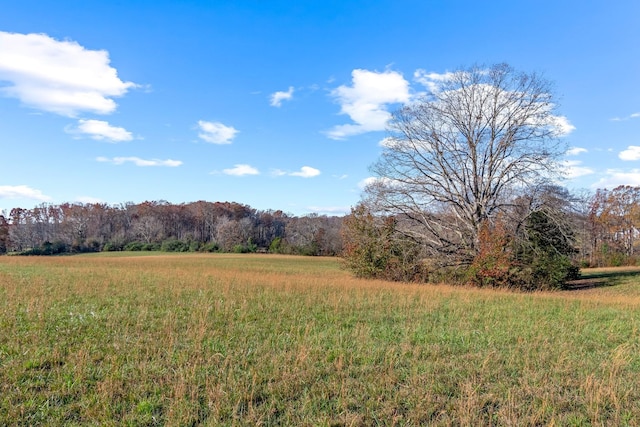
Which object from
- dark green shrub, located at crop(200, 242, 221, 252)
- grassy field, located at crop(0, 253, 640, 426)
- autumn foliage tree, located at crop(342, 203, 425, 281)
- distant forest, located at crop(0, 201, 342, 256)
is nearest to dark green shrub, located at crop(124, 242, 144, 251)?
distant forest, located at crop(0, 201, 342, 256)

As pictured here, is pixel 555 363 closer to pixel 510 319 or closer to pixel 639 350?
pixel 639 350

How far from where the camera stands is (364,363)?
596cm

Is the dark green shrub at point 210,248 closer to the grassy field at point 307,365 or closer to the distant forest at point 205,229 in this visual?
the distant forest at point 205,229

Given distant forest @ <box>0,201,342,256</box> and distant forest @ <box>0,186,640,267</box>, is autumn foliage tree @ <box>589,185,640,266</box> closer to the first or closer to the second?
distant forest @ <box>0,186,640,267</box>

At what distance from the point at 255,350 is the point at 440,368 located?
2924 millimetres

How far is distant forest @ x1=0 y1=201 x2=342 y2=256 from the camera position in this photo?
8129 cm

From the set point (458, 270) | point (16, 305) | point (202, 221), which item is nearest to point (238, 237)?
point (202, 221)

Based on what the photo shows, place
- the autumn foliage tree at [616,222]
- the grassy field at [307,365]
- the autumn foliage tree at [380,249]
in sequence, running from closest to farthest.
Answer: the grassy field at [307,365]
the autumn foliage tree at [380,249]
the autumn foliage tree at [616,222]

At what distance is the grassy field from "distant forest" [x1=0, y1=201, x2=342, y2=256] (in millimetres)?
63387

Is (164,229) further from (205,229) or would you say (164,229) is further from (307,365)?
(307,365)

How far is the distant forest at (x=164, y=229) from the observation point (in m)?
81.3

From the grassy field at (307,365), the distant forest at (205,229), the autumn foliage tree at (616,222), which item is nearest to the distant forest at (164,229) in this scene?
the distant forest at (205,229)

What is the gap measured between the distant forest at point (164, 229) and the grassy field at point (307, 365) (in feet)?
208

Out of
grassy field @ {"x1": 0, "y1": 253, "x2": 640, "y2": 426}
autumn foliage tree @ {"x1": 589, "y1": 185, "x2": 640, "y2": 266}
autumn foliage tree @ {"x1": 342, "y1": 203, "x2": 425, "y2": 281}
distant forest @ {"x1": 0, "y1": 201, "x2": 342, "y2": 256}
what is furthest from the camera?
distant forest @ {"x1": 0, "y1": 201, "x2": 342, "y2": 256}
